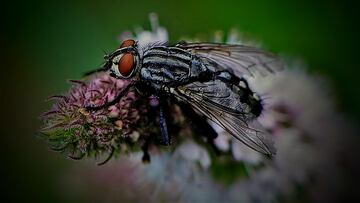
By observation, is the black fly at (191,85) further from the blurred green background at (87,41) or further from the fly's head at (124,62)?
the blurred green background at (87,41)

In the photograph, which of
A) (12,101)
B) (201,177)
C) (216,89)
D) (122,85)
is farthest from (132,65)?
(12,101)

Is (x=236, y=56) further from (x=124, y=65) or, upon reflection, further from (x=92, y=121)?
(x=92, y=121)

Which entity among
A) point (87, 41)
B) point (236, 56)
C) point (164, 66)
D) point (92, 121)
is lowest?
point (92, 121)

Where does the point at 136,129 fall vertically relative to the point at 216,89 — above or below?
below

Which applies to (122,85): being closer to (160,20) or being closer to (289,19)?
(160,20)

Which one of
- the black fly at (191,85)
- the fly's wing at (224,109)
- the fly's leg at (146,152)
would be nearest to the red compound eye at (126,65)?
the black fly at (191,85)

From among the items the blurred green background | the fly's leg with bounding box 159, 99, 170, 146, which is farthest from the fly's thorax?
the blurred green background

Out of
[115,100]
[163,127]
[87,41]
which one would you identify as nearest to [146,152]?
A: [163,127]
